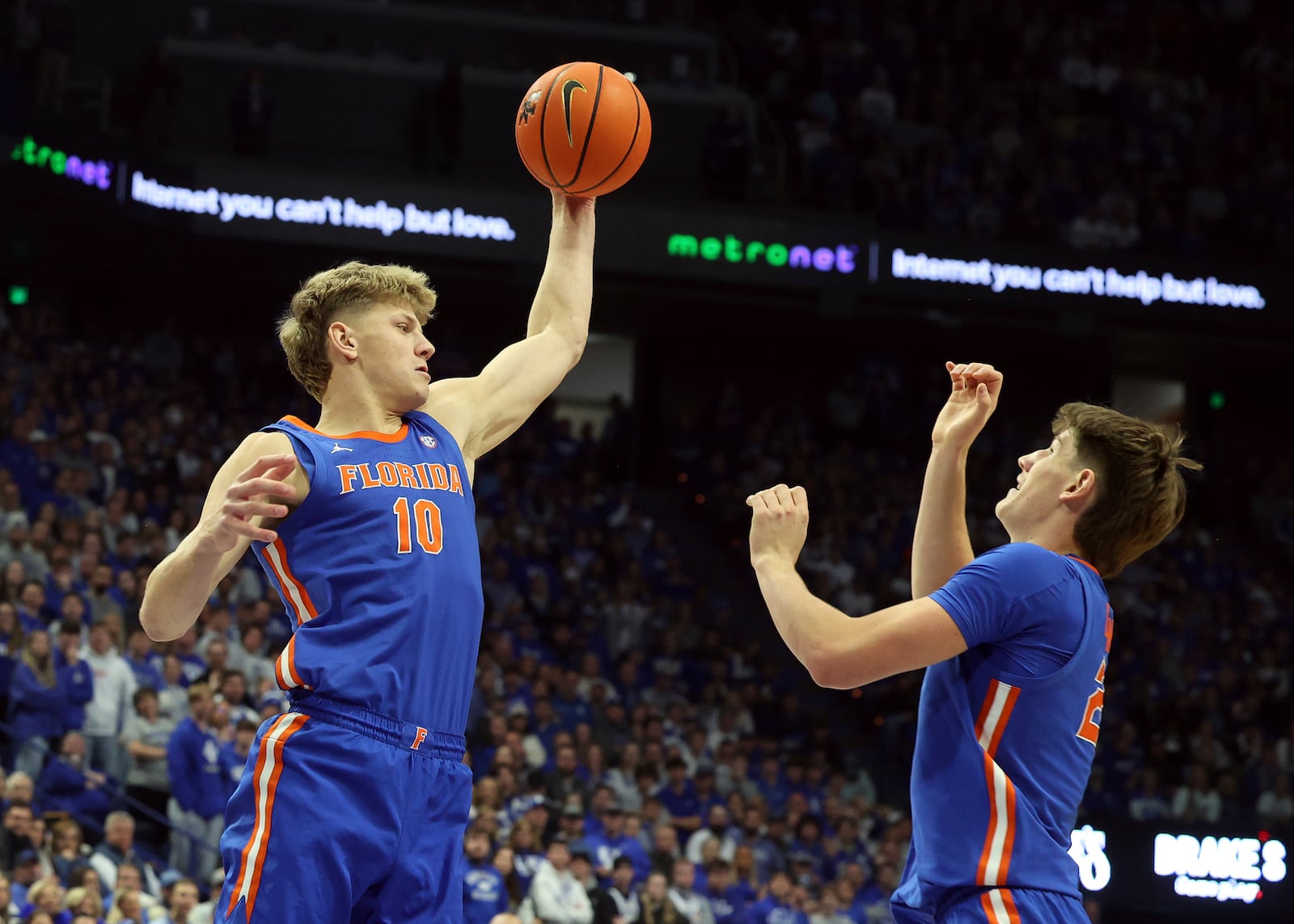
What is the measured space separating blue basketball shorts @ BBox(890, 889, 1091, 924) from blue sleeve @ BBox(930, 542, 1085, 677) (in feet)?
1.47

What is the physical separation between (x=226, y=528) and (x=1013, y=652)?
65.0 inches

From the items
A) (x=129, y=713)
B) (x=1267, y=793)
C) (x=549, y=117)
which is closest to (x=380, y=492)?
(x=549, y=117)

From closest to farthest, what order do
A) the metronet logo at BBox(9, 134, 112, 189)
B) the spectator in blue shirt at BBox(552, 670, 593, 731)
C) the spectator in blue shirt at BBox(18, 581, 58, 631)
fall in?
1. the spectator in blue shirt at BBox(18, 581, 58, 631)
2. the spectator in blue shirt at BBox(552, 670, 593, 731)
3. the metronet logo at BBox(9, 134, 112, 189)

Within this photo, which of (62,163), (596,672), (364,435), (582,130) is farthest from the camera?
(62,163)

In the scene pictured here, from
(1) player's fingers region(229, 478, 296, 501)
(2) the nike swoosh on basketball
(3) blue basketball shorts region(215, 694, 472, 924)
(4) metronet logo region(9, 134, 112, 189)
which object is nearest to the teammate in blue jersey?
(3) blue basketball shorts region(215, 694, 472, 924)

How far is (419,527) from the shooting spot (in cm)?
378

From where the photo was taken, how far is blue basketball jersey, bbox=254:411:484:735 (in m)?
3.62

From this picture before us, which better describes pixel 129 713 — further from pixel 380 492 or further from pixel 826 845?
pixel 380 492

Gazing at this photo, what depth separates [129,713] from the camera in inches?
442

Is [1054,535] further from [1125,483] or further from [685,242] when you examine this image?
[685,242]

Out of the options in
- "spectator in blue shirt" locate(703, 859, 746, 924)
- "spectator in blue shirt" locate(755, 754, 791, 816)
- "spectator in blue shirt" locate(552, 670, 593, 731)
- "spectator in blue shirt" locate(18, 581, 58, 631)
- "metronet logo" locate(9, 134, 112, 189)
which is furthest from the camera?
"metronet logo" locate(9, 134, 112, 189)

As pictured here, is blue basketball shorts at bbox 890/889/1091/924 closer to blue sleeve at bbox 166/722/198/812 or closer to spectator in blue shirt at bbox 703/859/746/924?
blue sleeve at bbox 166/722/198/812

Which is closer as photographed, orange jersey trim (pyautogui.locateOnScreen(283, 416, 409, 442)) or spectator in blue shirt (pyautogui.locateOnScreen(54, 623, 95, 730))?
orange jersey trim (pyautogui.locateOnScreen(283, 416, 409, 442))

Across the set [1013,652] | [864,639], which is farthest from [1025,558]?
[864,639]
